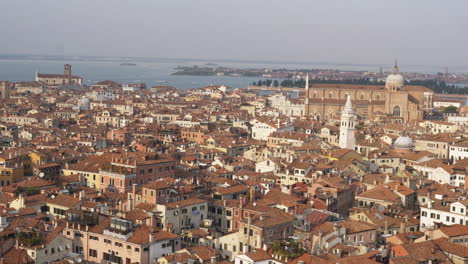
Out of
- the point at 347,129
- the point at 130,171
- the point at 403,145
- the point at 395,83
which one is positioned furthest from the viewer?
the point at 395,83

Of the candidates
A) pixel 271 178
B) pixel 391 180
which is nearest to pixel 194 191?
pixel 271 178

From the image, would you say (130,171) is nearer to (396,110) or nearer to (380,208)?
(380,208)

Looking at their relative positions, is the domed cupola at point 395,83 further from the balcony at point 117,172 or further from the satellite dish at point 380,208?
the balcony at point 117,172

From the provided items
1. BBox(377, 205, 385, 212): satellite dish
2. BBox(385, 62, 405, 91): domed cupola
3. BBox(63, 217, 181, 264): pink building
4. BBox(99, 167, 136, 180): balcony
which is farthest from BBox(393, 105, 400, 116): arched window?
BBox(63, 217, 181, 264): pink building

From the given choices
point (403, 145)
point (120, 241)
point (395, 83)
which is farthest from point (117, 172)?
point (395, 83)

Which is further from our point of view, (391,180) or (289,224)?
(391,180)

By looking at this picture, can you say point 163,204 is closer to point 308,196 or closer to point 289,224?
point 289,224

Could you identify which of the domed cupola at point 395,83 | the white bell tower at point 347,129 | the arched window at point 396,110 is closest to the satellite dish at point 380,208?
the white bell tower at point 347,129

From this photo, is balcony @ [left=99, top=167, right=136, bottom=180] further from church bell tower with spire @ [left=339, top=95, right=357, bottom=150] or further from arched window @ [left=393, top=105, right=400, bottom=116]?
arched window @ [left=393, top=105, right=400, bottom=116]
